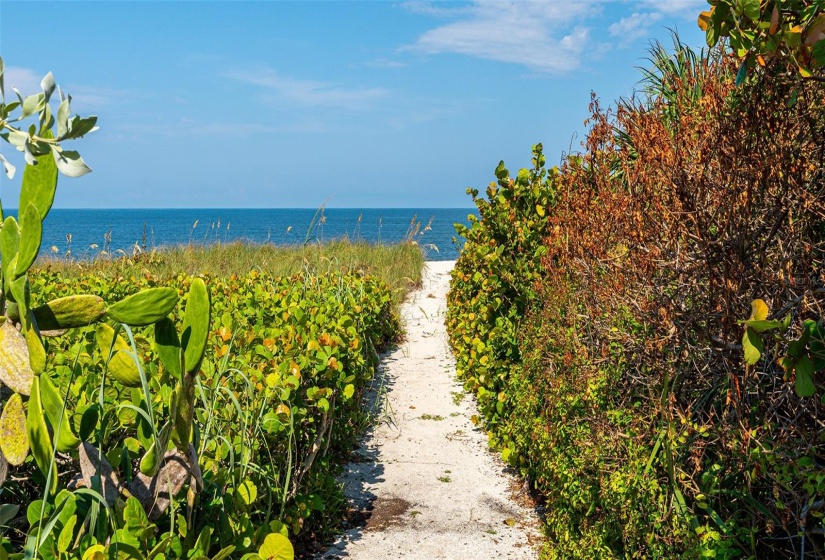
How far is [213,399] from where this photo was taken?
2979 millimetres

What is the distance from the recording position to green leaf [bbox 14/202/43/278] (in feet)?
6.16

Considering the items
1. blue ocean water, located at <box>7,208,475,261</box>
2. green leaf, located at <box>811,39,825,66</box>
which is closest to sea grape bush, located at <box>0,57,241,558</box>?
green leaf, located at <box>811,39,825,66</box>

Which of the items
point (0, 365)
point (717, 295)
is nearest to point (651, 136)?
point (717, 295)

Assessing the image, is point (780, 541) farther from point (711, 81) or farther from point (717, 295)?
point (711, 81)

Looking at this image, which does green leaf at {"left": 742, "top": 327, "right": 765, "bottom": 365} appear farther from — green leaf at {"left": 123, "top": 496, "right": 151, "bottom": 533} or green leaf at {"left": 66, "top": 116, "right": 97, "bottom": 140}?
green leaf at {"left": 123, "top": 496, "right": 151, "bottom": 533}

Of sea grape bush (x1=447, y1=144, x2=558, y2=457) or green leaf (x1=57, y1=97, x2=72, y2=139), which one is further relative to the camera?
sea grape bush (x1=447, y1=144, x2=558, y2=457)

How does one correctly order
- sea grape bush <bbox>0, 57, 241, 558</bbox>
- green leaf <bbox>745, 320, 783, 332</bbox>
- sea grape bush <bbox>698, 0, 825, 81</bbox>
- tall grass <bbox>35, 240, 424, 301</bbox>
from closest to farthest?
green leaf <bbox>745, 320, 783, 332</bbox> → sea grape bush <bbox>698, 0, 825, 81</bbox> → sea grape bush <bbox>0, 57, 241, 558</bbox> → tall grass <bbox>35, 240, 424, 301</bbox>

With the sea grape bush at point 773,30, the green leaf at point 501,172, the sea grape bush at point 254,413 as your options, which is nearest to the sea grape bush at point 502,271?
the green leaf at point 501,172

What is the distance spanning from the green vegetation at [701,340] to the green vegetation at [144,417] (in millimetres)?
1398

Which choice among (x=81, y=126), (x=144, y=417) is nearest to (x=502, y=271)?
(x=144, y=417)

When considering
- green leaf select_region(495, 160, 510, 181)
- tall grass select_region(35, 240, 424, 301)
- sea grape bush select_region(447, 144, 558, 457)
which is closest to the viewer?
sea grape bush select_region(447, 144, 558, 457)

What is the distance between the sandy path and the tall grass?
13.6ft

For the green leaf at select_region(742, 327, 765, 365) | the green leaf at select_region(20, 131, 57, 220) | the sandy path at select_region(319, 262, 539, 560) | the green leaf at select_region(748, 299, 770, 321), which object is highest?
the green leaf at select_region(20, 131, 57, 220)

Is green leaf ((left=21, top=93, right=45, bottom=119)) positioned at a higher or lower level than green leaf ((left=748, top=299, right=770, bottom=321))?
higher
